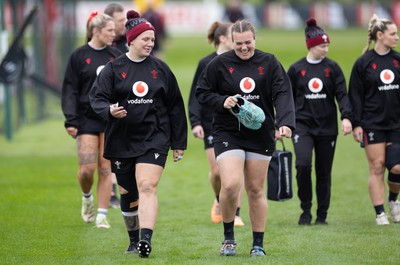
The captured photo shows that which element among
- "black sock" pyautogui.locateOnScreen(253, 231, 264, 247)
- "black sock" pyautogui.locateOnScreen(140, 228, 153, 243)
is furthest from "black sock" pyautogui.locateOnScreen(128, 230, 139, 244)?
"black sock" pyautogui.locateOnScreen(253, 231, 264, 247)

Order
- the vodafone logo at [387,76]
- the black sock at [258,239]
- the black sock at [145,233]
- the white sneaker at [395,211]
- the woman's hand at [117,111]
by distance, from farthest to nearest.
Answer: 1. the white sneaker at [395,211]
2. the vodafone logo at [387,76]
3. the black sock at [258,239]
4. the black sock at [145,233]
5. the woman's hand at [117,111]

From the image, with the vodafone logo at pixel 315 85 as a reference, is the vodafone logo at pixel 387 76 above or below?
above

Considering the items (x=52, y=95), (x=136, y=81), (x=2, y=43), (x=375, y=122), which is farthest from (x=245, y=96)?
(x=52, y=95)

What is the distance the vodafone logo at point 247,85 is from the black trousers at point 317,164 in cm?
210

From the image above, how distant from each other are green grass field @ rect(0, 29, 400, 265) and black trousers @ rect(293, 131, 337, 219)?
29 centimetres

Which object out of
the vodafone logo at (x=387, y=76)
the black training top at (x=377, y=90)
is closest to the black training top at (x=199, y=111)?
the black training top at (x=377, y=90)

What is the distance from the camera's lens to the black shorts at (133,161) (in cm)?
893

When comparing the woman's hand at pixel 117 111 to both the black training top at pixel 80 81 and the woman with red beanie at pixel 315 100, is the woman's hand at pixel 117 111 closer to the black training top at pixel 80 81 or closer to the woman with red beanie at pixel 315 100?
the black training top at pixel 80 81

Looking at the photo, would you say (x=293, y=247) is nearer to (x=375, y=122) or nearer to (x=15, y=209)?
(x=375, y=122)

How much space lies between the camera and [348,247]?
31.2 ft

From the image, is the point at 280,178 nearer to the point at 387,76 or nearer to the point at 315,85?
the point at 315,85

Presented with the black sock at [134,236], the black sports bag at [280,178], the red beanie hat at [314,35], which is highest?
the red beanie hat at [314,35]

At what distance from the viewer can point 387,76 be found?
35.4ft

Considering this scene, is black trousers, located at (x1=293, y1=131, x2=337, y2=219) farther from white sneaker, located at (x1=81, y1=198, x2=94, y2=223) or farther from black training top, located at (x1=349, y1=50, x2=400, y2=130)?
white sneaker, located at (x1=81, y1=198, x2=94, y2=223)
